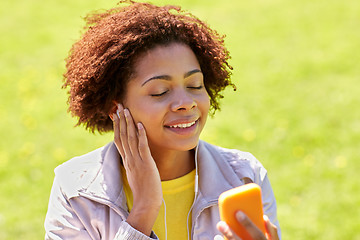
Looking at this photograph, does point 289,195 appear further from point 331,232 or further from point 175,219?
point 175,219

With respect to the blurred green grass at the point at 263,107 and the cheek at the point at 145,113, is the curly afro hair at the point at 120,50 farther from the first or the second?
the blurred green grass at the point at 263,107

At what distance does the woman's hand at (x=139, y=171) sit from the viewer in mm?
2359

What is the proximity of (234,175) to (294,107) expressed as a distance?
3910mm

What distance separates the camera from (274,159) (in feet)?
17.8

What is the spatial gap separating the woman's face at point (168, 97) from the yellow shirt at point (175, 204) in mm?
262

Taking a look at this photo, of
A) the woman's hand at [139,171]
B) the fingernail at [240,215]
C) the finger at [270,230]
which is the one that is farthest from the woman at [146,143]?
the fingernail at [240,215]

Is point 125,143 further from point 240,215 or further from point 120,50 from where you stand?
point 240,215

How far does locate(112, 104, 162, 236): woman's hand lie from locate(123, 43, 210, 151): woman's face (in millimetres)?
59

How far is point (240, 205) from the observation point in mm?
2004

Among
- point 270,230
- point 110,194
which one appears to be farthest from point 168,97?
point 270,230

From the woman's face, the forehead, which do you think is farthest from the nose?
the forehead

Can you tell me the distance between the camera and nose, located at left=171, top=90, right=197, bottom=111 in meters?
2.38

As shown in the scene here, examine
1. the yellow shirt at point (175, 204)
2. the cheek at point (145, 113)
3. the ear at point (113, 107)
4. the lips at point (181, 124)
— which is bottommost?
the yellow shirt at point (175, 204)

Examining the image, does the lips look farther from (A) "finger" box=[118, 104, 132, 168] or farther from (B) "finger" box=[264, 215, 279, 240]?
(B) "finger" box=[264, 215, 279, 240]
